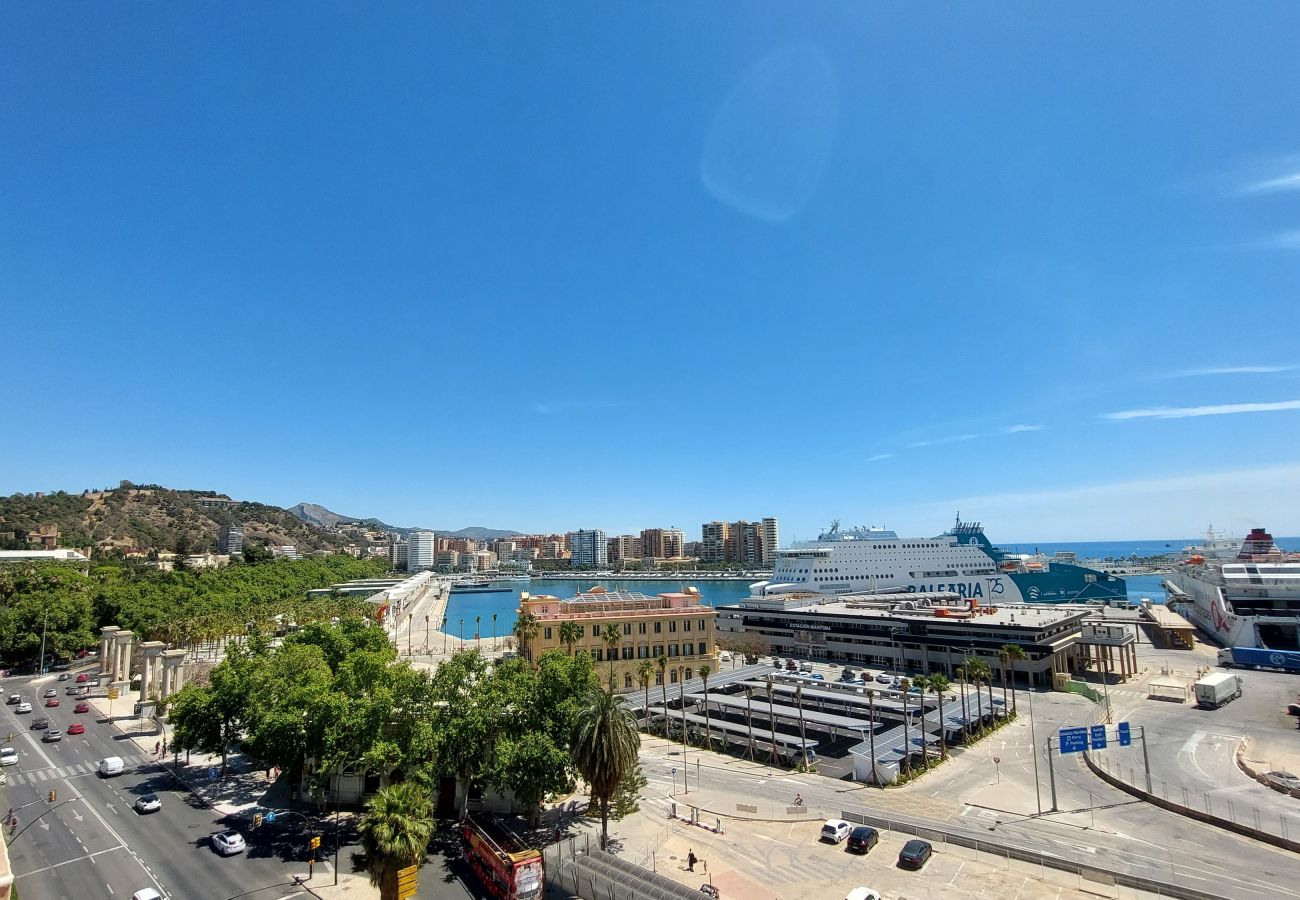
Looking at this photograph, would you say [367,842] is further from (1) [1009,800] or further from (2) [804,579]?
(2) [804,579]

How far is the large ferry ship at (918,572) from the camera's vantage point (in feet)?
407

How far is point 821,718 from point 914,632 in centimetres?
3286

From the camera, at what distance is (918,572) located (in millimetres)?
124812

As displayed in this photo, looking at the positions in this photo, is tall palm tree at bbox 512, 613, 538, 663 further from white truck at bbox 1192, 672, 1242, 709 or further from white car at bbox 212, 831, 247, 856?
white truck at bbox 1192, 672, 1242, 709

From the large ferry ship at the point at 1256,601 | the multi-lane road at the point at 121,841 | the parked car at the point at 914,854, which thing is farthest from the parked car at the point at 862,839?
the large ferry ship at the point at 1256,601

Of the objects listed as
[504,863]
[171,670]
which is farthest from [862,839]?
[171,670]

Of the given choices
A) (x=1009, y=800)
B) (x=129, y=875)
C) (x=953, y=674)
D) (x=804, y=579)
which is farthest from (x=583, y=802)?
(x=804, y=579)

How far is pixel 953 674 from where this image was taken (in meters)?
75.8

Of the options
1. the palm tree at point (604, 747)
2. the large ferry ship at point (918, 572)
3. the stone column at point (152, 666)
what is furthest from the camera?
the large ferry ship at point (918, 572)

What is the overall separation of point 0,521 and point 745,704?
236965 mm

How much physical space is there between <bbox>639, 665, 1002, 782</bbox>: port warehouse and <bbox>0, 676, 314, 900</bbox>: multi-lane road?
28503 millimetres

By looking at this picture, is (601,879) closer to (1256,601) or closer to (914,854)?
(914,854)

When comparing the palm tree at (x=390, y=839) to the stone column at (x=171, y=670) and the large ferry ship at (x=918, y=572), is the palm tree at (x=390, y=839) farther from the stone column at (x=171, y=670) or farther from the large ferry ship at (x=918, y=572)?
the large ferry ship at (x=918, y=572)

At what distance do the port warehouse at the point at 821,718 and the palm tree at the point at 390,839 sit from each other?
1140 inches
